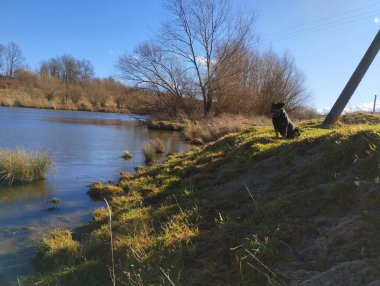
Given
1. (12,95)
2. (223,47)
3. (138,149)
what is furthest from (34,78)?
(138,149)

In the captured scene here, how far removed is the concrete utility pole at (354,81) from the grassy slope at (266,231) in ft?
23.5

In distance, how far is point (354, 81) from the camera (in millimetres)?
13984

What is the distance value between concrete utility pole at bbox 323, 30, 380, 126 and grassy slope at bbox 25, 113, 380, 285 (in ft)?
23.5

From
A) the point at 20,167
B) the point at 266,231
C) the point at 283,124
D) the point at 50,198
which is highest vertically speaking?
the point at 283,124

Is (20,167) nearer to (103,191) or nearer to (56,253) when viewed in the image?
(103,191)

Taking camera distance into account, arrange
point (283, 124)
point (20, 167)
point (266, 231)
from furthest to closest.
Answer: point (20, 167), point (283, 124), point (266, 231)

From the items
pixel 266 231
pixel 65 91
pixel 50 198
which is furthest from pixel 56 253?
pixel 65 91

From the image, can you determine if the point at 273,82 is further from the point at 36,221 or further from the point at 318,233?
the point at 318,233

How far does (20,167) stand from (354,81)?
1176 cm

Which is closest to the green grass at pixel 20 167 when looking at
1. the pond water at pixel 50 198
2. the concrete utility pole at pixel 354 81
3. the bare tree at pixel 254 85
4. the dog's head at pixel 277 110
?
the pond water at pixel 50 198

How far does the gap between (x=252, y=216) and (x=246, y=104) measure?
37.3 meters

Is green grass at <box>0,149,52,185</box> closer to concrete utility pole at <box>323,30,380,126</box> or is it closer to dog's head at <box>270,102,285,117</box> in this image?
dog's head at <box>270,102,285,117</box>

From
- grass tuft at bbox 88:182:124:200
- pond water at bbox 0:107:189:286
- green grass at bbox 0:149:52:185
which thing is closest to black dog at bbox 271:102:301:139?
grass tuft at bbox 88:182:124:200

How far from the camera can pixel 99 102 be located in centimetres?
7638
